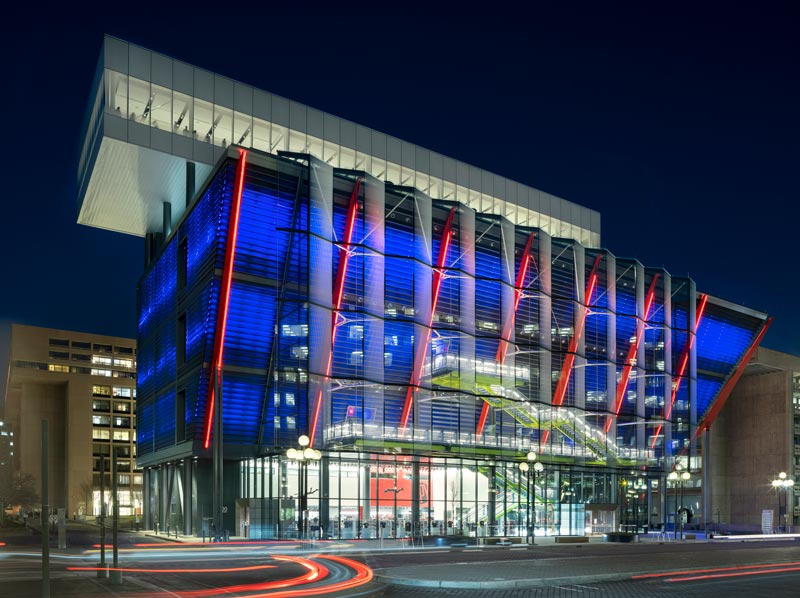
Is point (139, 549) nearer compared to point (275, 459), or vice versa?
point (139, 549)

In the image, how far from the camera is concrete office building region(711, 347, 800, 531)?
103688 millimetres

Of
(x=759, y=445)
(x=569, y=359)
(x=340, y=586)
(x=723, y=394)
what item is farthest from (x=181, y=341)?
(x=759, y=445)

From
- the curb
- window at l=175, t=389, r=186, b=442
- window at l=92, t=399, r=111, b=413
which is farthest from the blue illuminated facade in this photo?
window at l=92, t=399, r=111, b=413

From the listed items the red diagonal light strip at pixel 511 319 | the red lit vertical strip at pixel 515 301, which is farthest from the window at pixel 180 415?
the red lit vertical strip at pixel 515 301

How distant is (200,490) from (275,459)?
849 cm

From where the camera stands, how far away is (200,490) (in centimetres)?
6319

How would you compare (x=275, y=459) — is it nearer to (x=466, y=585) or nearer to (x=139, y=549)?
(x=139, y=549)

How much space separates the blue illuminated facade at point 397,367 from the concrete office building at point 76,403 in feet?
339

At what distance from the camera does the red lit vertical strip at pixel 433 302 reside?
6134 cm

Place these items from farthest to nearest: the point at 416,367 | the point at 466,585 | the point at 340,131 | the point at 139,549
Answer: the point at 340,131 → the point at 416,367 → the point at 139,549 → the point at 466,585

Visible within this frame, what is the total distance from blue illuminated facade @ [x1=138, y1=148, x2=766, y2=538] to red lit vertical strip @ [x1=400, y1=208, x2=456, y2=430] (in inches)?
5.4

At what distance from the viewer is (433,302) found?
64625 millimetres

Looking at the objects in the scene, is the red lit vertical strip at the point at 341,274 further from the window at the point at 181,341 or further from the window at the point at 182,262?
the window at the point at 181,341

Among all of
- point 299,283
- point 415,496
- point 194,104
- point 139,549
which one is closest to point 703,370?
point 415,496
